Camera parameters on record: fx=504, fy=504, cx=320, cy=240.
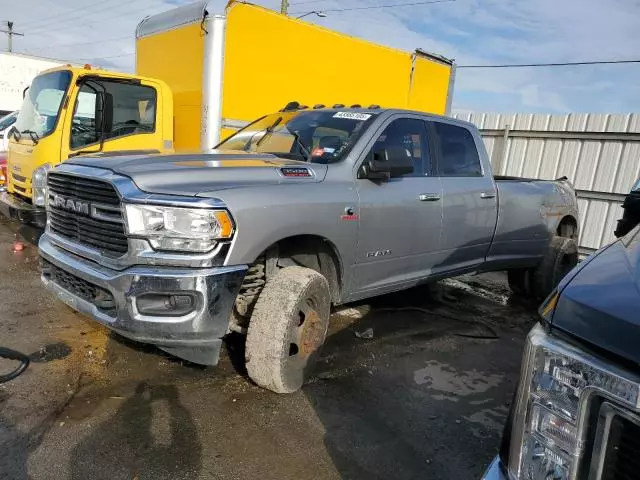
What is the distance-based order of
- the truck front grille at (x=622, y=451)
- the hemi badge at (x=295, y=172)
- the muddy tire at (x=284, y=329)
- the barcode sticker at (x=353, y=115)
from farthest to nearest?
the barcode sticker at (x=353, y=115)
the hemi badge at (x=295, y=172)
the muddy tire at (x=284, y=329)
the truck front grille at (x=622, y=451)

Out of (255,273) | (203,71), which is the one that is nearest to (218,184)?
(255,273)

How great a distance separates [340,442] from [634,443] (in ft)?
6.60

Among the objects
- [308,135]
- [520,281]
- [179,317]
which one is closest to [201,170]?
[179,317]

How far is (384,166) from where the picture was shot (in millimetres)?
3811

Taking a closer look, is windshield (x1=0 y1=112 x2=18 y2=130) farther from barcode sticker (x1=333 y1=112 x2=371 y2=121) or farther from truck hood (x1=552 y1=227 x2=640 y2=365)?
truck hood (x1=552 y1=227 x2=640 y2=365)

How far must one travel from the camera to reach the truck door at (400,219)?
3.88 metres

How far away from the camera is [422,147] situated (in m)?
4.55

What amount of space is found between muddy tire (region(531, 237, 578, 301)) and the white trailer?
18.7 meters

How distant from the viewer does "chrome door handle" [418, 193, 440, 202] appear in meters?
4.29

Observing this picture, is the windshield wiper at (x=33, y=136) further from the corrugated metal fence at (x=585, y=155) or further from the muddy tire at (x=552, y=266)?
the corrugated metal fence at (x=585, y=155)

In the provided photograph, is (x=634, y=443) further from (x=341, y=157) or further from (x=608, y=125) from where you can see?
(x=608, y=125)

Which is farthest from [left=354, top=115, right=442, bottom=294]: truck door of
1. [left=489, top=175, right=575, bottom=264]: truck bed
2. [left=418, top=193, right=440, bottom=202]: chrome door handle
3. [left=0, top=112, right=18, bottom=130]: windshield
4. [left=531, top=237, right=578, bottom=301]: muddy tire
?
[left=0, top=112, right=18, bottom=130]: windshield

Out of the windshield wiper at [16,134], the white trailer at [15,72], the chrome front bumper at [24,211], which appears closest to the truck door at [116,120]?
the chrome front bumper at [24,211]

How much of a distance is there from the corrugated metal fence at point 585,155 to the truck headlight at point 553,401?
8953 millimetres
